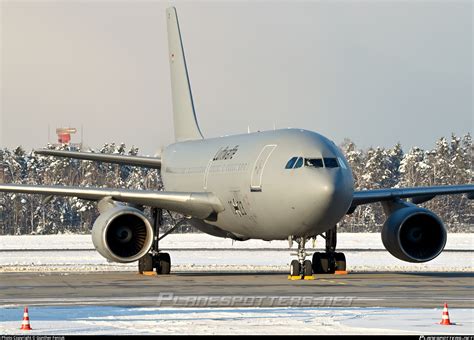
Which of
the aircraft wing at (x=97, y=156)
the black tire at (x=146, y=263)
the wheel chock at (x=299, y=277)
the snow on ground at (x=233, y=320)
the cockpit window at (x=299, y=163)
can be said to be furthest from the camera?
the aircraft wing at (x=97, y=156)

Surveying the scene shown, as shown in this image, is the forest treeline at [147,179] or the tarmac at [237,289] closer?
the tarmac at [237,289]

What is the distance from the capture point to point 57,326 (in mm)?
17734

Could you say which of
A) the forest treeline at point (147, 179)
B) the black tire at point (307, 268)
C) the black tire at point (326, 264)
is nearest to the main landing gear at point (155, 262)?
the black tire at point (326, 264)

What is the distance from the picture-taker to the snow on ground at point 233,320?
17109 millimetres

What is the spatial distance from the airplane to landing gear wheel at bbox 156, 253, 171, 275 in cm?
3

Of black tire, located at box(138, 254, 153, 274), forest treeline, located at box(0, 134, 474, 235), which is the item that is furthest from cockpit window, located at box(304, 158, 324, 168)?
forest treeline, located at box(0, 134, 474, 235)

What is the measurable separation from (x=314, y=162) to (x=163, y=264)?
23.6ft

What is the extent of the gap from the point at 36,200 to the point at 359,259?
75516 millimetres

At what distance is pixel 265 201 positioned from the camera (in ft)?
101

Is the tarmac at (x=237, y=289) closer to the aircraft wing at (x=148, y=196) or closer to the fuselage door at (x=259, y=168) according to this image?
the aircraft wing at (x=148, y=196)

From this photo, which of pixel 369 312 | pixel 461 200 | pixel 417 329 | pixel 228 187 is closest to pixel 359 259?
pixel 228 187

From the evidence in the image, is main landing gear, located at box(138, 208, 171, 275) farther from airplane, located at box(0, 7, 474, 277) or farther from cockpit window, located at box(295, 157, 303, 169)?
cockpit window, located at box(295, 157, 303, 169)

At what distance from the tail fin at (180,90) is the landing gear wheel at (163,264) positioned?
393 inches

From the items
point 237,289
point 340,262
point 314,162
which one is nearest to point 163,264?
point 340,262
